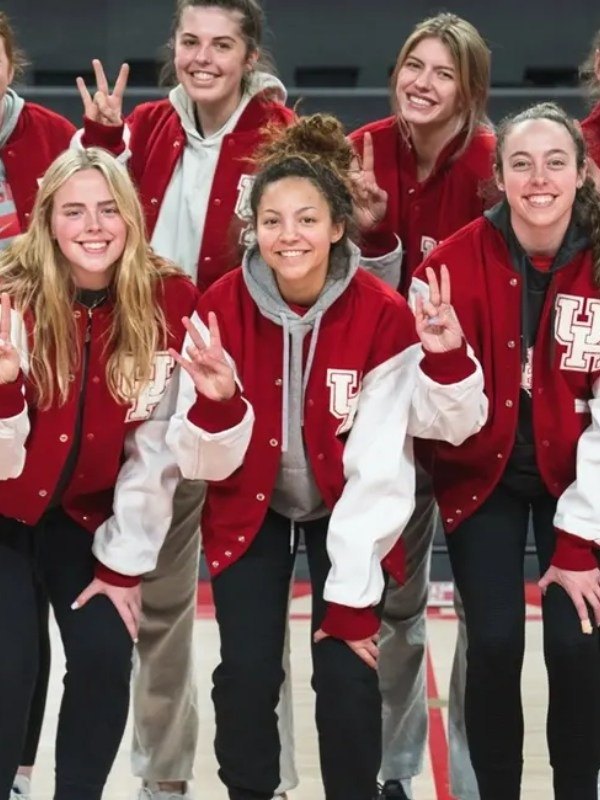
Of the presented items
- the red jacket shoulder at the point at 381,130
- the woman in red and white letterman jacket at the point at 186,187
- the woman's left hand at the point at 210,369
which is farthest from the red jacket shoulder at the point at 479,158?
the woman's left hand at the point at 210,369

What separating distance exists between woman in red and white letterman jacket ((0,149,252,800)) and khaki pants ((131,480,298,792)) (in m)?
0.29

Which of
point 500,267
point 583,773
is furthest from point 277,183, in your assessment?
point 583,773

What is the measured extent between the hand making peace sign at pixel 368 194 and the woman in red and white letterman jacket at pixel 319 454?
0.26m

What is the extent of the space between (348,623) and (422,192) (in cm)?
107

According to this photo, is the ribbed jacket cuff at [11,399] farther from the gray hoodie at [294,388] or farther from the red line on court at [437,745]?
the red line on court at [437,745]

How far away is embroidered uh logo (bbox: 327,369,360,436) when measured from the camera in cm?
319

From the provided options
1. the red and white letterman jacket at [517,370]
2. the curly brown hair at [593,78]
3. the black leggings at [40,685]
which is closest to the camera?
the red and white letterman jacket at [517,370]

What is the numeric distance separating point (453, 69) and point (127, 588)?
136 centimetres

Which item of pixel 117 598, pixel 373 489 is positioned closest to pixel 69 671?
pixel 117 598

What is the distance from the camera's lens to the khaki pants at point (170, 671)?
3.60 metres

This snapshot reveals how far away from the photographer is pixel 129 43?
7.57m

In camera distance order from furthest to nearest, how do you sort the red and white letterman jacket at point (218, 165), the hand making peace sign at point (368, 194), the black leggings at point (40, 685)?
1. the red and white letterman jacket at point (218, 165)
2. the hand making peace sign at point (368, 194)
3. the black leggings at point (40, 685)

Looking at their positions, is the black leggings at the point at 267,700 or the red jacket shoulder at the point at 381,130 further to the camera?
the red jacket shoulder at the point at 381,130

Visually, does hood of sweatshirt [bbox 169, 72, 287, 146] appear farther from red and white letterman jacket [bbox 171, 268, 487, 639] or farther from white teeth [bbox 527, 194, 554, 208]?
white teeth [bbox 527, 194, 554, 208]
